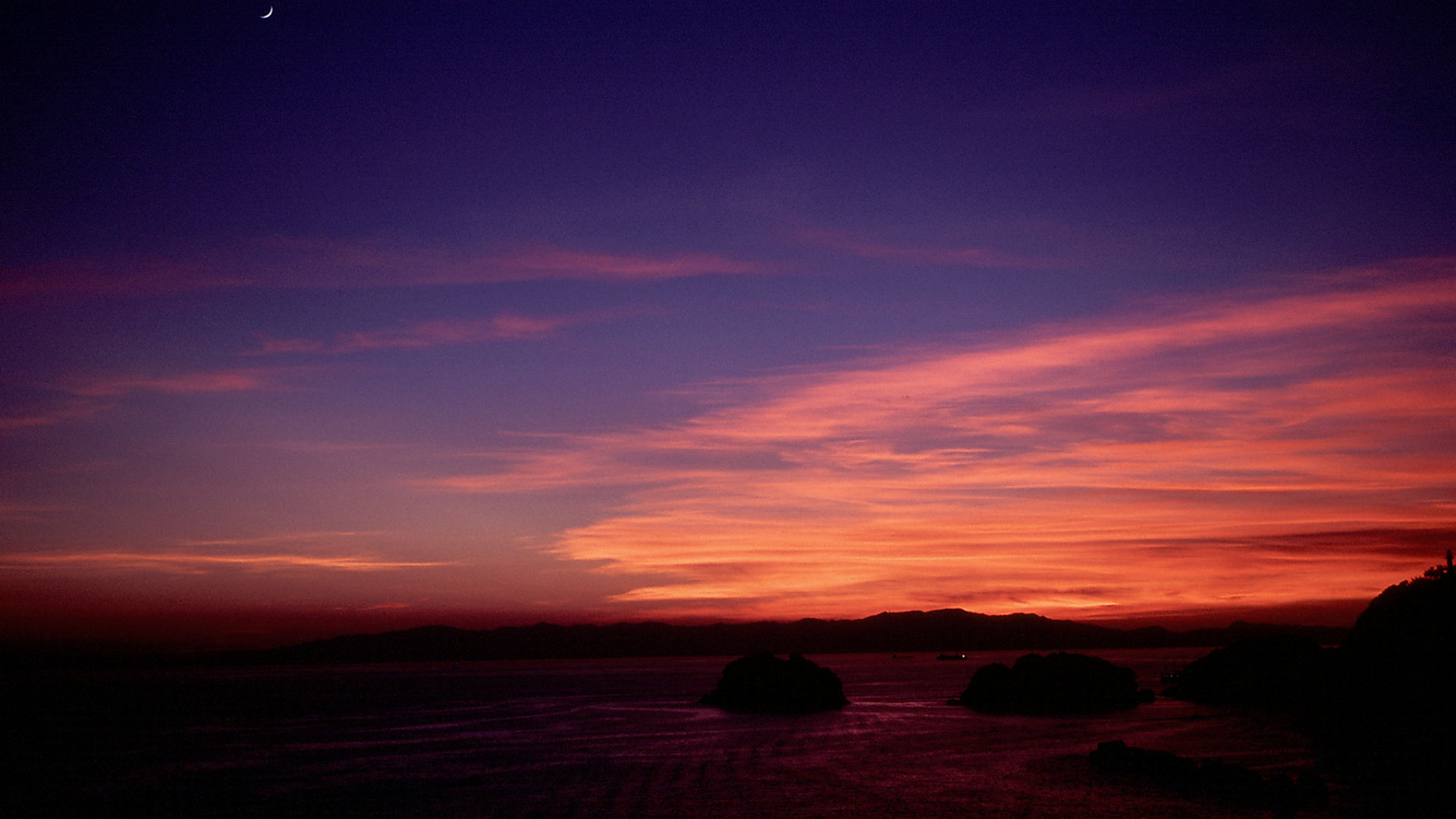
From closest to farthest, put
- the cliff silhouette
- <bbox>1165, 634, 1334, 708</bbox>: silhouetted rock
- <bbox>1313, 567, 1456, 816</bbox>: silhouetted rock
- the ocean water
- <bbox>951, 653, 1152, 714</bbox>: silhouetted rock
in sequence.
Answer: the ocean water
the cliff silhouette
<bbox>1313, 567, 1456, 816</bbox>: silhouetted rock
<bbox>1165, 634, 1334, 708</bbox>: silhouetted rock
<bbox>951, 653, 1152, 714</bbox>: silhouetted rock

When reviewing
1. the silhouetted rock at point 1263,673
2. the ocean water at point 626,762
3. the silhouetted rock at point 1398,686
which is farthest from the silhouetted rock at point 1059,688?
the silhouetted rock at point 1398,686

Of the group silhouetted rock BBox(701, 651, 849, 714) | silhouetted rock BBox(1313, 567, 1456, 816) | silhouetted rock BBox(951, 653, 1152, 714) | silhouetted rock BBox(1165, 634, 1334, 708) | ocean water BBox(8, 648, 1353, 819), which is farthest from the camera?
silhouetted rock BBox(701, 651, 849, 714)

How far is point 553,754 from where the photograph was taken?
7188cm

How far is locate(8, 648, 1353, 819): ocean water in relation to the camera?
162 feet

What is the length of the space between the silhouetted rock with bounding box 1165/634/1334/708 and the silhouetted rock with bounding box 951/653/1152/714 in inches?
368

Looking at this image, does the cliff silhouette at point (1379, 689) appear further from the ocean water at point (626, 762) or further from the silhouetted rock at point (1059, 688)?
the silhouetted rock at point (1059, 688)

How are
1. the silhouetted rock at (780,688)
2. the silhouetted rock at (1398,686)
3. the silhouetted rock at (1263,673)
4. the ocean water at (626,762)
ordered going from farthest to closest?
the silhouetted rock at (780,688) → the silhouetted rock at (1263,673) → the silhouetted rock at (1398,686) → the ocean water at (626,762)

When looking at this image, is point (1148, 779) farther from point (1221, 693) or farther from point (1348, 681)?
point (1221, 693)

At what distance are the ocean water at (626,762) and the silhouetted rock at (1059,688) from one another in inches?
158

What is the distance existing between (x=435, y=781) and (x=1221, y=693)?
336 ft

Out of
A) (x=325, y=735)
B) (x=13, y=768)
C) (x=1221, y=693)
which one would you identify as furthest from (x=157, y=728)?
(x=1221, y=693)

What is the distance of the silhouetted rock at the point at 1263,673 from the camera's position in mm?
107938

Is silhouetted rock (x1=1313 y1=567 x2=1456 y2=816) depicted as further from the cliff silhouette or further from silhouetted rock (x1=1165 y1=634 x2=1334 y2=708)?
silhouetted rock (x1=1165 y1=634 x2=1334 y2=708)

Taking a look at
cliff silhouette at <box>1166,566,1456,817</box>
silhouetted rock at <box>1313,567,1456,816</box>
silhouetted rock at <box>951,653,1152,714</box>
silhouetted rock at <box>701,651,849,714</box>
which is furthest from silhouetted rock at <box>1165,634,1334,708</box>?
silhouetted rock at <box>701,651,849,714</box>
